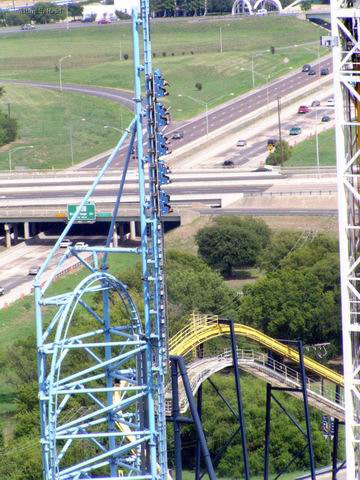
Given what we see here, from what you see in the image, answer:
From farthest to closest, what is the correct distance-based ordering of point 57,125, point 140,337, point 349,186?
point 57,125 → point 140,337 → point 349,186

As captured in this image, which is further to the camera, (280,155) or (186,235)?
(280,155)

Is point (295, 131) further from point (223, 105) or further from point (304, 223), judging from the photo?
point (304, 223)

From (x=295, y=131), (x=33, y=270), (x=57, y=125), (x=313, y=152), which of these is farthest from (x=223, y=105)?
(x=33, y=270)

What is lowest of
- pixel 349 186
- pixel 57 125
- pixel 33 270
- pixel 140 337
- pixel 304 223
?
pixel 57 125

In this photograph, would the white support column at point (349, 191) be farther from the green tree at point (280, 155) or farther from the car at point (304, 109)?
the car at point (304, 109)

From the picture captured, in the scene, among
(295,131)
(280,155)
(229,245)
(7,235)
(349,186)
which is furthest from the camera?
(295,131)

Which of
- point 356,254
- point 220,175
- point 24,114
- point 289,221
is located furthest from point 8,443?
point 24,114

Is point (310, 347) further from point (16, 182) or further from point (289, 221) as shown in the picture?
point (16, 182)
